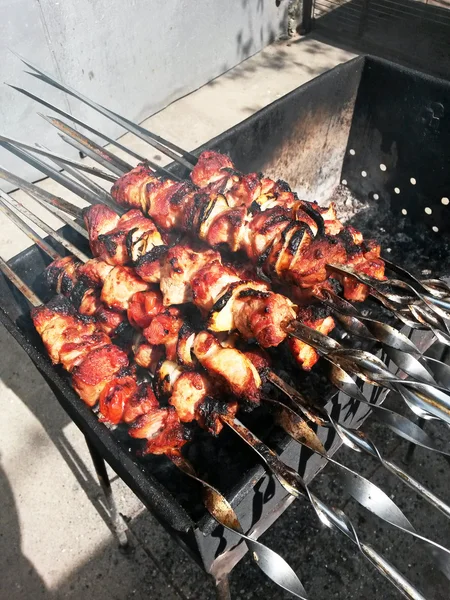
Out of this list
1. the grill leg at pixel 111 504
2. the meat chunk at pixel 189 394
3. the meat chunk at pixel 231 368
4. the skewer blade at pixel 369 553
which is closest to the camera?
the skewer blade at pixel 369 553

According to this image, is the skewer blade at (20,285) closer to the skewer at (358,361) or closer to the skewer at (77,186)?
the skewer at (77,186)

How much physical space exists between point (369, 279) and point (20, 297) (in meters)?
1.68

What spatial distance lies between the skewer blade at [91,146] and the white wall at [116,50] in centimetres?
249

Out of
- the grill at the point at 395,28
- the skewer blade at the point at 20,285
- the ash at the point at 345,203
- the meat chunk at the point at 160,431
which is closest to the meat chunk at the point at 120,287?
the skewer blade at the point at 20,285

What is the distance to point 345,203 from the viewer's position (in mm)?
3818

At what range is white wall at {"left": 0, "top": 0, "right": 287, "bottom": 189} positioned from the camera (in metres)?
4.78

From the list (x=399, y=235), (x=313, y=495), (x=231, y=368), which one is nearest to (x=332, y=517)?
(x=313, y=495)

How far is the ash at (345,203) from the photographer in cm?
373

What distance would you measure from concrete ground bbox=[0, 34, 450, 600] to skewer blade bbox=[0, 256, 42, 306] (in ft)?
5.13

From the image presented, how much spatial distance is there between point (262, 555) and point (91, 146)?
2.30 m

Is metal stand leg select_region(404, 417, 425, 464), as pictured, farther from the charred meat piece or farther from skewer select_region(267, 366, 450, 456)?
the charred meat piece

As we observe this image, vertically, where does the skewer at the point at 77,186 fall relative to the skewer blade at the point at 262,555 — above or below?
above

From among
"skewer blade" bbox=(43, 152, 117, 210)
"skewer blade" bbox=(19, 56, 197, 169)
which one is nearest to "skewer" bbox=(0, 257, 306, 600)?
"skewer blade" bbox=(43, 152, 117, 210)

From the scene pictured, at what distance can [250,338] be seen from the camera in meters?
1.98
